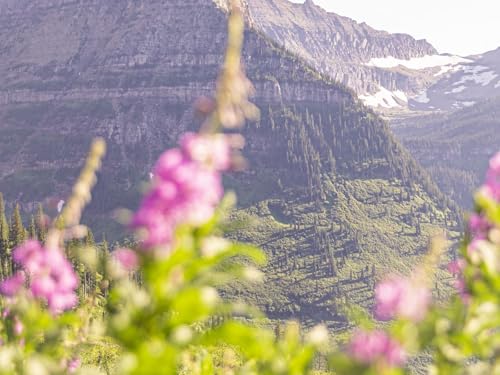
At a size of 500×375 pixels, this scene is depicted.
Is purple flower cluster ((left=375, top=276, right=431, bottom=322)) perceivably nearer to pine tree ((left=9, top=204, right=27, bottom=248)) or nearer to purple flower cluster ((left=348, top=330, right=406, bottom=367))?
purple flower cluster ((left=348, top=330, right=406, bottom=367))

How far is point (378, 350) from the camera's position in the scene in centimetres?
663

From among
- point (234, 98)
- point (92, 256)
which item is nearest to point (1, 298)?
point (92, 256)

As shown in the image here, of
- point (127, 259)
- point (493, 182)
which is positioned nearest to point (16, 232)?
point (493, 182)

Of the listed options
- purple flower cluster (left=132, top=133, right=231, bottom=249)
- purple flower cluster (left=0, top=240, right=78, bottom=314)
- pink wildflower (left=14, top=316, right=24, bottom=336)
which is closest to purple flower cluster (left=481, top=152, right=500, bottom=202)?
purple flower cluster (left=132, top=133, right=231, bottom=249)

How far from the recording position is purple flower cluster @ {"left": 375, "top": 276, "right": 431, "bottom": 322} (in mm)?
6750

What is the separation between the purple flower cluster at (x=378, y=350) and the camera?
659 cm

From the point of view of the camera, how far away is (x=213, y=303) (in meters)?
5.73

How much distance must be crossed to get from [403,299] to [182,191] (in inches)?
98.8

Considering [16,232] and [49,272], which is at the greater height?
[49,272]

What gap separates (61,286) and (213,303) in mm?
2893

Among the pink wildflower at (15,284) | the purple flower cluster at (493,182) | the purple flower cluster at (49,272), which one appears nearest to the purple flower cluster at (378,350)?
the purple flower cluster at (493,182)

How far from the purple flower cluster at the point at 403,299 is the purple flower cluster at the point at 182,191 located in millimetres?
2091

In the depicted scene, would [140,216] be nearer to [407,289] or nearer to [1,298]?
[407,289]

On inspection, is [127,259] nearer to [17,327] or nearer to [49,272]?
[49,272]
